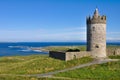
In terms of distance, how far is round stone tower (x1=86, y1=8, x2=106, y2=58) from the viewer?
53250 mm

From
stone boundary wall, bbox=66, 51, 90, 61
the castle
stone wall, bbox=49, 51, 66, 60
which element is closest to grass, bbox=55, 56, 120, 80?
stone boundary wall, bbox=66, 51, 90, 61

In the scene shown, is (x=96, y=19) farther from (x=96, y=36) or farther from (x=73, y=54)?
(x=73, y=54)

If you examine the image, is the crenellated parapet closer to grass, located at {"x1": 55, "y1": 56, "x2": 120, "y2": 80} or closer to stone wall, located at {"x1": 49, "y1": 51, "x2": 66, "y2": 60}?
stone wall, located at {"x1": 49, "y1": 51, "x2": 66, "y2": 60}

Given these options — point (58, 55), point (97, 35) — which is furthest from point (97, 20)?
point (58, 55)

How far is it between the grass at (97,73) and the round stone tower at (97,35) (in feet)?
23.1

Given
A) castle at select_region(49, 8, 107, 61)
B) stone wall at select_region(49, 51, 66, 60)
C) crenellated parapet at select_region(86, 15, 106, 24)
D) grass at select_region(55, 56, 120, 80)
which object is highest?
crenellated parapet at select_region(86, 15, 106, 24)

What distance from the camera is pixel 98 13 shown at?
54844mm

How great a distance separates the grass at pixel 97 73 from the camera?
41219 mm

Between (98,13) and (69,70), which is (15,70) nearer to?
(69,70)

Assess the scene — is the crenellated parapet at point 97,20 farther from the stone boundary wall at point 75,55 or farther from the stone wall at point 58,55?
the stone wall at point 58,55

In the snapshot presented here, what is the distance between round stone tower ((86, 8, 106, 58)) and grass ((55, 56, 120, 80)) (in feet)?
23.1

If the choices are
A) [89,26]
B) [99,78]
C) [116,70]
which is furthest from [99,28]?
[99,78]

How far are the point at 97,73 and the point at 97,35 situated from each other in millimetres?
12080

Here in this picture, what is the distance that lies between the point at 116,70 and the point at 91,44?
→ 10462mm
